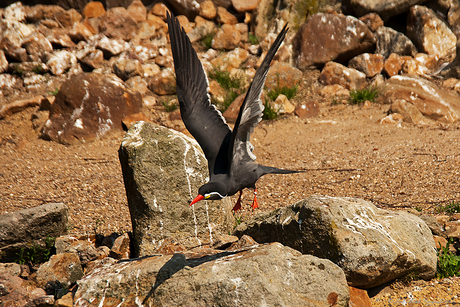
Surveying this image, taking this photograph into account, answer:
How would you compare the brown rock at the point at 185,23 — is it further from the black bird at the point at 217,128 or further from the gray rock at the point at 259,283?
the gray rock at the point at 259,283

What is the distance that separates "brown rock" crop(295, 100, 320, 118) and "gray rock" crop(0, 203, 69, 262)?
4.88 m

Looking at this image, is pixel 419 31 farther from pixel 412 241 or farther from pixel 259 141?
pixel 412 241

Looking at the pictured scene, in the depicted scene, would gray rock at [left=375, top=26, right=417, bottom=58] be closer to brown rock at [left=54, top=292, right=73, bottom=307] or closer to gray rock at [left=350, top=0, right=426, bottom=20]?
gray rock at [left=350, top=0, right=426, bottom=20]

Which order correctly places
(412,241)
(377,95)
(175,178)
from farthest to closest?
(377,95) < (175,178) < (412,241)

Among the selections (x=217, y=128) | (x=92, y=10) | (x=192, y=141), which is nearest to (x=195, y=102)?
(x=217, y=128)

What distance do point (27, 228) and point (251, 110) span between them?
2670 millimetres

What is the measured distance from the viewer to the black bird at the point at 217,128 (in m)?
2.88

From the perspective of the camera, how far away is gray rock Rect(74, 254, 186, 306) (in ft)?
9.15

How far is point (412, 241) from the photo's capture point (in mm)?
3195

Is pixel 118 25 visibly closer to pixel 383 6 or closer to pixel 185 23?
pixel 185 23

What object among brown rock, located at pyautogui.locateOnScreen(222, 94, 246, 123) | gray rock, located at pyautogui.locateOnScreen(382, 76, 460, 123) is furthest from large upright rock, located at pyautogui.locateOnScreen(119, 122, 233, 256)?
gray rock, located at pyautogui.locateOnScreen(382, 76, 460, 123)

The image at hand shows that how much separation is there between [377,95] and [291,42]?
2.43 meters

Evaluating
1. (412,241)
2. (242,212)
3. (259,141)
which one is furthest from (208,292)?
(259,141)

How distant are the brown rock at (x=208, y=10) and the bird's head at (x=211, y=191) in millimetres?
8313
